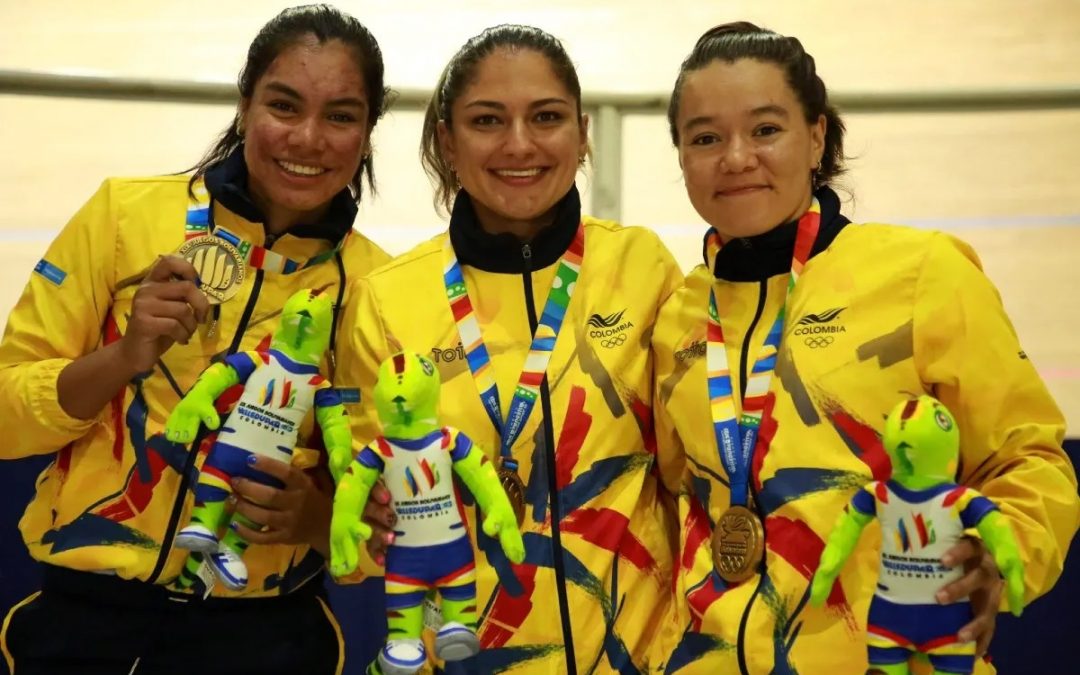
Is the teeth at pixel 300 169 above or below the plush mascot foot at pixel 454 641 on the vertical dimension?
above

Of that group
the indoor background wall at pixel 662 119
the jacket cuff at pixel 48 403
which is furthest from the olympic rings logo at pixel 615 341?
the indoor background wall at pixel 662 119

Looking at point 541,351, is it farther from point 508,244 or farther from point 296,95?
point 296,95

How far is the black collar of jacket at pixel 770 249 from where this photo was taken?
175 centimetres

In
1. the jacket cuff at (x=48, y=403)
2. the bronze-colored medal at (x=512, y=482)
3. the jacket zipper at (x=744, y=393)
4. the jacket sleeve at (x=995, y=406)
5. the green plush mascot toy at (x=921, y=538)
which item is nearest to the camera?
the green plush mascot toy at (x=921, y=538)

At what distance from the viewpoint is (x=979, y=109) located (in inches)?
129

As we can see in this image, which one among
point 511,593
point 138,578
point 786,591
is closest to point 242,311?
point 138,578

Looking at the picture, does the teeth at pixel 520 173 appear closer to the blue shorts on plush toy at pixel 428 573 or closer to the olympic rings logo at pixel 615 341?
the olympic rings logo at pixel 615 341

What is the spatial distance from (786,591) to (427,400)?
544mm

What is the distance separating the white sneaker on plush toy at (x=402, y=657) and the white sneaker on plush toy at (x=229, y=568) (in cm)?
26

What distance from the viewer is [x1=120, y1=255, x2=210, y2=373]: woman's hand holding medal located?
1734 millimetres

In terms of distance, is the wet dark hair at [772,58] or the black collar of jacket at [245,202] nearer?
the wet dark hair at [772,58]

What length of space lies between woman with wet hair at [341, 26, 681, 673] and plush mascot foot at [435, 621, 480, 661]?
0.07 m

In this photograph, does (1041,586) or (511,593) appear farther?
(511,593)

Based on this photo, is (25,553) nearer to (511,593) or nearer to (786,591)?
(511,593)
